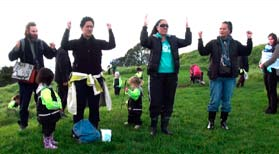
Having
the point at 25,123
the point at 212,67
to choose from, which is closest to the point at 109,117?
the point at 25,123

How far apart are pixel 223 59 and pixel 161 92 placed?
1.75 m

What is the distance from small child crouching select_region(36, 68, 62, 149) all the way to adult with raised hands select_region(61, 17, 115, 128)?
20.8 inches

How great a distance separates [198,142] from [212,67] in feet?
6.33

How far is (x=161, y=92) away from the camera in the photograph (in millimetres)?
9328

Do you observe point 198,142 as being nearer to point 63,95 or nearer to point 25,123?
point 25,123

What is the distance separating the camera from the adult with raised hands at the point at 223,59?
32.3 feet

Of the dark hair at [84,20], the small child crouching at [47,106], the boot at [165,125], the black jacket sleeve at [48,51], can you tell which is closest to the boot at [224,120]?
the boot at [165,125]

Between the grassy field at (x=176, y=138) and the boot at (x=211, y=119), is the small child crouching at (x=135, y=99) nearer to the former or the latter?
the grassy field at (x=176, y=138)

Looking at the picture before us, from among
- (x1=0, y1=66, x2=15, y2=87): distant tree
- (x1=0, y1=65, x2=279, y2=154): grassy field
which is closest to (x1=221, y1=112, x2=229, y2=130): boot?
(x1=0, y1=65, x2=279, y2=154): grassy field

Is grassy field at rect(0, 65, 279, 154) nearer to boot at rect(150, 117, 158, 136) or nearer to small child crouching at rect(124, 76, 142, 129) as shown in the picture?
boot at rect(150, 117, 158, 136)

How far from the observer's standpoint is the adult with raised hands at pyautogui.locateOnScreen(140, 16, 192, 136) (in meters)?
9.15

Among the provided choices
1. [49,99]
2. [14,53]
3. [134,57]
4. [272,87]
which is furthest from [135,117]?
[134,57]

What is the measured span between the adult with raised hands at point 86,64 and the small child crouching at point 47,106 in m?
0.53

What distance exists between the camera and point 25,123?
1007 centimetres
